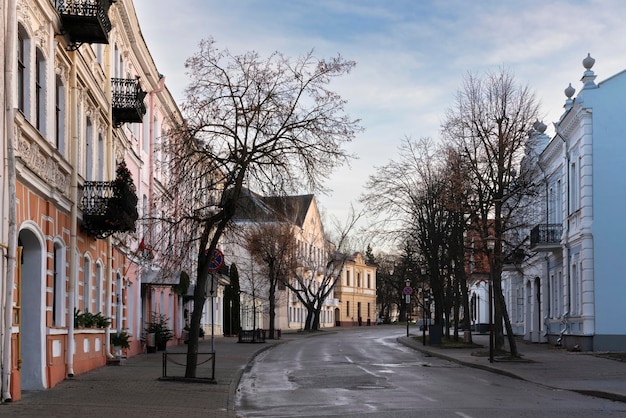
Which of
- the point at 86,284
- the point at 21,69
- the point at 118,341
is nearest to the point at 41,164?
the point at 21,69

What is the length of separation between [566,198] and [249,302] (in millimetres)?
37858

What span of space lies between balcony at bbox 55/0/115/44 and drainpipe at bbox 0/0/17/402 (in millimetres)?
3891

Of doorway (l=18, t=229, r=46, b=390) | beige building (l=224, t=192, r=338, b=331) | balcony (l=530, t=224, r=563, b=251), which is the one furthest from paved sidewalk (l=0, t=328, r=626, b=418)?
beige building (l=224, t=192, r=338, b=331)

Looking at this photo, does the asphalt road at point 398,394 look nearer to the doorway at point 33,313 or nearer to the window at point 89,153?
the doorway at point 33,313

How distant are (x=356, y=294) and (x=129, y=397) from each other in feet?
318

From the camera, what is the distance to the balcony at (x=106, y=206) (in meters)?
21.5

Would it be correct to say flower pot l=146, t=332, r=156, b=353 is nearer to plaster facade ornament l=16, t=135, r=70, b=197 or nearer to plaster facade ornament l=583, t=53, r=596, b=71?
plaster facade ornament l=16, t=135, r=70, b=197

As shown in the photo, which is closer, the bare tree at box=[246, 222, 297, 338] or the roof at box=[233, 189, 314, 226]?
the roof at box=[233, 189, 314, 226]

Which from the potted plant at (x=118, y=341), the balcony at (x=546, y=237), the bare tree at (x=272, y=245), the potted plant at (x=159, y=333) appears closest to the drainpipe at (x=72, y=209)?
the potted plant at (x=118, y=341)

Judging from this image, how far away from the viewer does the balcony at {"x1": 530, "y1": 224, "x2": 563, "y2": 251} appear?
3962 centimetres

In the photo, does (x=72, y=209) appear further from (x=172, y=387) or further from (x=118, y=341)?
(x=118, y=341)

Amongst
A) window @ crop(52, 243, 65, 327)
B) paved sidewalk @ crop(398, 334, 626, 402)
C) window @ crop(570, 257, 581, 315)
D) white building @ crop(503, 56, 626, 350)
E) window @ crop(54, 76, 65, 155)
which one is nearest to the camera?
paved sidewalk @ crop(398, 334, 626, 402)

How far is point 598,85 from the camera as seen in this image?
3409cm

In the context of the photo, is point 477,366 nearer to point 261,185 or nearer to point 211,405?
point 261,185
